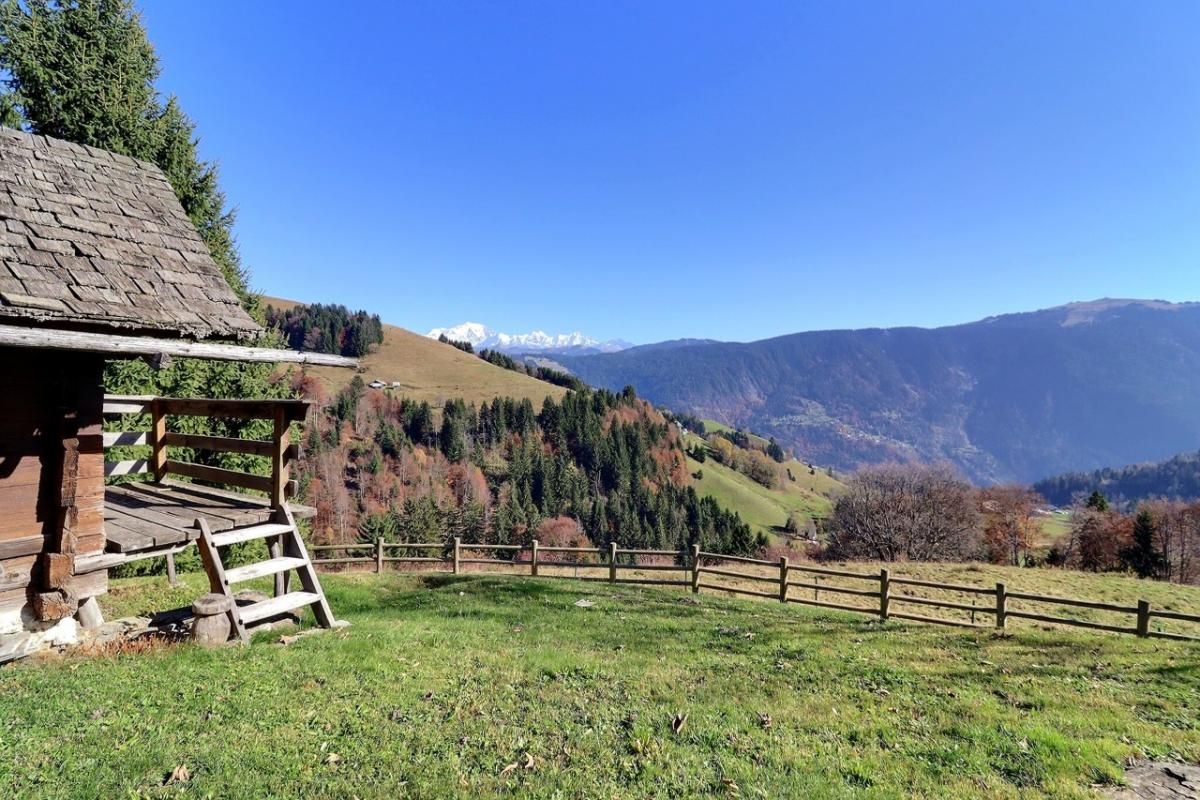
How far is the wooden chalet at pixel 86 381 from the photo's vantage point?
21.6 feet

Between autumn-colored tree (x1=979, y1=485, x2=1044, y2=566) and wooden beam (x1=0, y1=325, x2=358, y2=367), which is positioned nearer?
wooden beam (x1=0, y1=325, x2=358, y2=367)

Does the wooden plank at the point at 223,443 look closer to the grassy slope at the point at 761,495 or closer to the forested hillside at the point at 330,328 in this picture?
the grassy slope at the point at 761,495

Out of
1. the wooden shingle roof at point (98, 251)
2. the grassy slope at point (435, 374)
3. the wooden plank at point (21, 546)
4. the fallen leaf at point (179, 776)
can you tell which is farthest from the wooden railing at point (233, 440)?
the grassy slope at point (435, 374)

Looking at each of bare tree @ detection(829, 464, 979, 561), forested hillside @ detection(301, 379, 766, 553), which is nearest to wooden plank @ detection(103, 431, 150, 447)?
bare tree @ detection(829, 464, 979, 561)

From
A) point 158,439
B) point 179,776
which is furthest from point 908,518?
point 179,776

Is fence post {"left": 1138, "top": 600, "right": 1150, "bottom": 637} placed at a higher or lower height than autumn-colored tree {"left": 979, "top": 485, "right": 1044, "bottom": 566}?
higher

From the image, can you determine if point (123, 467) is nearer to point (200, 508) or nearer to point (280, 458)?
point (200, 508)

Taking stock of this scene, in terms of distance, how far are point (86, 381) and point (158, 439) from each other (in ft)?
11.6

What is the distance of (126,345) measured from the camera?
6.28 m

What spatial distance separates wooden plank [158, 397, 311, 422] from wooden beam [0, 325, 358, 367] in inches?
28.4

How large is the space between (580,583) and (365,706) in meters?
13.5

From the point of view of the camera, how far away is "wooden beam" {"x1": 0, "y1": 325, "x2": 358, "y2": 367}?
5473 mm

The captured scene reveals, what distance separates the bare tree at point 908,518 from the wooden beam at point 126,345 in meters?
52.9

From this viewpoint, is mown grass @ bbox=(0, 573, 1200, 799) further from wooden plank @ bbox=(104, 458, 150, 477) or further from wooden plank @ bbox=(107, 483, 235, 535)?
wooden plank @ bbox=(104, 458, 150, 477)
